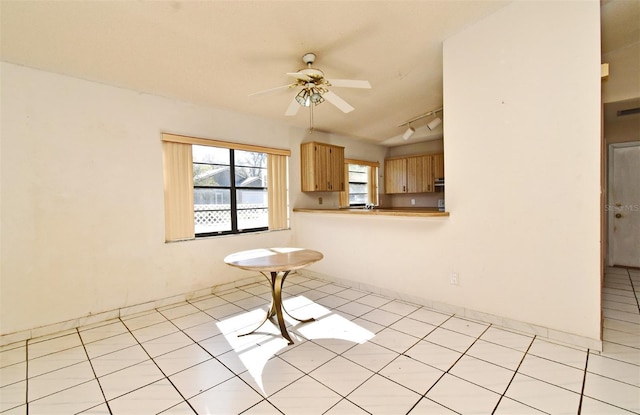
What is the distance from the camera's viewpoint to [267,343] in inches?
98.3

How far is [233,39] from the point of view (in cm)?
258

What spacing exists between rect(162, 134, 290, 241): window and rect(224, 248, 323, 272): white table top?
1337 mm

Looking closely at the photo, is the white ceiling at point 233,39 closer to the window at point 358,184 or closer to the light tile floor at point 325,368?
the light tile floor at point 325,368

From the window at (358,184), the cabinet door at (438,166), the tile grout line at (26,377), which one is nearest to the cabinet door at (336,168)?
the window at (358,184)

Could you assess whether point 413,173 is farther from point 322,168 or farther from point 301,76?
point 301,76

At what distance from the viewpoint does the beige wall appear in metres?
2.25

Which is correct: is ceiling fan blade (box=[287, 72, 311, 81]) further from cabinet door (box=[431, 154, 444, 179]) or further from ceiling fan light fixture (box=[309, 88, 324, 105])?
cabinet door (box=[431, 154, 444, 179])

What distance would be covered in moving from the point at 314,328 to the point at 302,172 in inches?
119

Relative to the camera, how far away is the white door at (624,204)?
439cm

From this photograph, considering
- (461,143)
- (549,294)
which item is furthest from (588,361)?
(461,143)

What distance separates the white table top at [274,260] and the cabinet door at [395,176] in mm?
4465

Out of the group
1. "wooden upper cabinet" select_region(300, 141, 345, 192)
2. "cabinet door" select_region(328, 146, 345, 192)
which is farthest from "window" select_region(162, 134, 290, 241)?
"cabinet door" select_region(328, 146, 345, 192)

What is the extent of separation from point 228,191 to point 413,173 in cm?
433

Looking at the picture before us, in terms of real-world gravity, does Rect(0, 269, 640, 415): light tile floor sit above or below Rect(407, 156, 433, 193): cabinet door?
below
